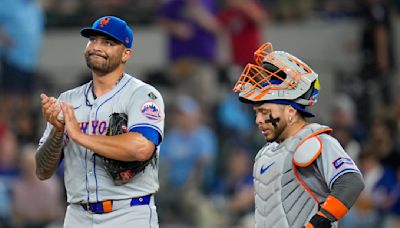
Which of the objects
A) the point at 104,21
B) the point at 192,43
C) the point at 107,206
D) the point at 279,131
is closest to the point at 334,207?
the point at 279,131

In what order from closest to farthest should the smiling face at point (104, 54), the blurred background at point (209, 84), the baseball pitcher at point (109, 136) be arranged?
the baseball pitcher at point (109, 136), the smiling face at point (104, 54), the blurred background at point (209, 84)

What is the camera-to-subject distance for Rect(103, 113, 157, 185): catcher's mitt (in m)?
6.10

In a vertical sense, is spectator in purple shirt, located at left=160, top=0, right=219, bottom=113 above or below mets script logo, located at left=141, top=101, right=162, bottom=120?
above

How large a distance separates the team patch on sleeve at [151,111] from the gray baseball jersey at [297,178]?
0.78 m

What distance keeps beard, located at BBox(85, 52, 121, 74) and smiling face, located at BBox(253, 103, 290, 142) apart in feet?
3.29

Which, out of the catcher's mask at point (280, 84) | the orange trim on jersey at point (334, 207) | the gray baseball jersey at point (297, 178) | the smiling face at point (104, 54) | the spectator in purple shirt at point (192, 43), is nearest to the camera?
the orange trim on jersey at point (334, 207)

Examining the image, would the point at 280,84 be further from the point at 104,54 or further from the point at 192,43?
the point at 192,43

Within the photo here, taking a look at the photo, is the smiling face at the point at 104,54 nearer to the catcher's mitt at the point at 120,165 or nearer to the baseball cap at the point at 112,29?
the baseball cap at the point at 112,29

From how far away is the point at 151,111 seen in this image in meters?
6.13

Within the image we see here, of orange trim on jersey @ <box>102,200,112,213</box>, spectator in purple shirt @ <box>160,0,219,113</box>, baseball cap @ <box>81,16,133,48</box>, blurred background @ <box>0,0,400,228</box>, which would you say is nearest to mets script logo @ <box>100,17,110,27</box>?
baseball cap @ <box>81,16,133,48</box>

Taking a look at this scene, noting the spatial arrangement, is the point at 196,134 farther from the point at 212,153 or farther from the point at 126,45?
the point at 126,45

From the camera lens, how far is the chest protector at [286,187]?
18.1 feet

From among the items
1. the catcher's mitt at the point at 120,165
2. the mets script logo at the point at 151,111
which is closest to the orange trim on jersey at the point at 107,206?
the catcher's mitt at the point at 120,165

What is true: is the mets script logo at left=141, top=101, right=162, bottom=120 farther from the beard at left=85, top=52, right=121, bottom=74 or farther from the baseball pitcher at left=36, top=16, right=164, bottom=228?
the beard at left=85, top=52, right=121, bottom=74
